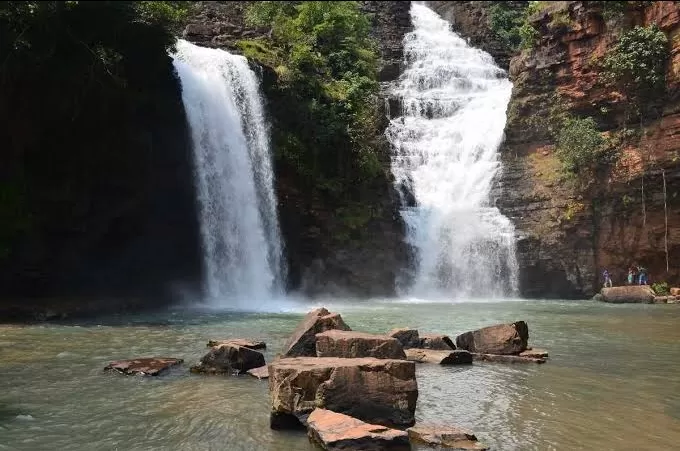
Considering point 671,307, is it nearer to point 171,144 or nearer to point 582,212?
point 582,212

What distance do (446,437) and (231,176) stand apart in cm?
2127

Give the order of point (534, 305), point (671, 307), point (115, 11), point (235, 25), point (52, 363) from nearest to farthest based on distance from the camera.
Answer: point (52, 363) < point (115, 11) < point (671, 307) < point (534, 305) < point (235, 25)

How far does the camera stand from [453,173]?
1303 inches

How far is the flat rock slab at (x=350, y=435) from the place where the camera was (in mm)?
5617

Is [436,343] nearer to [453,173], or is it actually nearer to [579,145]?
[579,145]

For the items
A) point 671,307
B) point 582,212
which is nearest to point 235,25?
point 582,212

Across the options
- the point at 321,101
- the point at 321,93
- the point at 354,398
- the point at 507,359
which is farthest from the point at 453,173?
the point at 354,398

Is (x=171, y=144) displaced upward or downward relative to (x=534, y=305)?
upward

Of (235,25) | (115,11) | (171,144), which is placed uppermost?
(235,25)

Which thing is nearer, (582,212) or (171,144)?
(171,144)

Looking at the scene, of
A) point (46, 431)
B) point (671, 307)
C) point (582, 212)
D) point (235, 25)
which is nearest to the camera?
point (46, 431)

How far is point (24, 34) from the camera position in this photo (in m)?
17.0

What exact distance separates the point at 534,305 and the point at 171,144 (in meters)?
16.0

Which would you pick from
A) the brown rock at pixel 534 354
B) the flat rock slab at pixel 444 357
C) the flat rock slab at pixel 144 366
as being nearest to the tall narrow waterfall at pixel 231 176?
the flat rock slab at pixel 144 366
